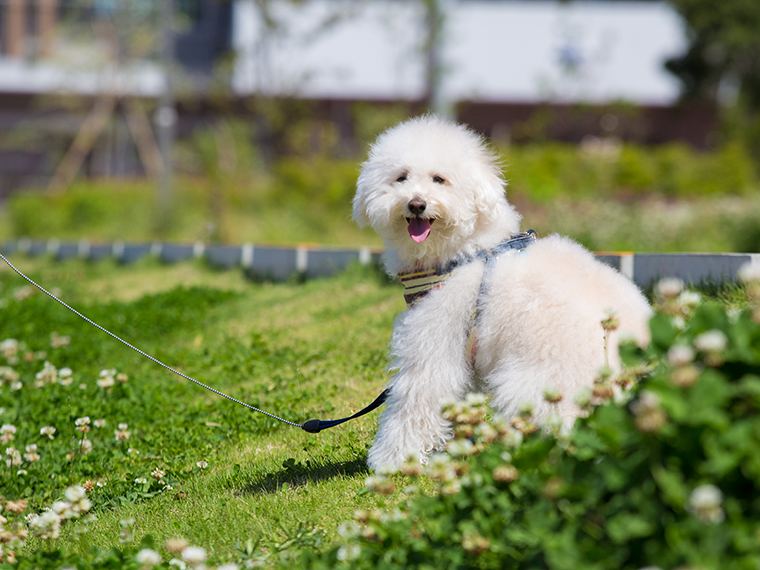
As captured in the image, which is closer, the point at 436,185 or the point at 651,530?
the point at 651,530

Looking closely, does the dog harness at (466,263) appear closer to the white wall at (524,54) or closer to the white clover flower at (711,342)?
the white clover flower at (711,342)

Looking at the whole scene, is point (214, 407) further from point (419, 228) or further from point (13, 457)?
point (419, 228)

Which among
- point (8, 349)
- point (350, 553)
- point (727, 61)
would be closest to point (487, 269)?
point (350, 553)

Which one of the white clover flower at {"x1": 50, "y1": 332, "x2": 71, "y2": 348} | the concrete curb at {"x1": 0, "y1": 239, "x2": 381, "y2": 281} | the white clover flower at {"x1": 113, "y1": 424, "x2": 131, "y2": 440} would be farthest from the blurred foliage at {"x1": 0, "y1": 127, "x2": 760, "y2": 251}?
the white clover flower at {"x1": 113, "y1": 424, "x2": 131, "y2": 440}

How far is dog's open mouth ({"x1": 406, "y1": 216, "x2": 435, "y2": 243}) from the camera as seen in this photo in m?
3.44

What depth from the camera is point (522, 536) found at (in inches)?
78.5

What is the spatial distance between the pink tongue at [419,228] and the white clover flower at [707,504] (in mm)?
1945

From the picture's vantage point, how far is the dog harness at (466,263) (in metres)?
3.34

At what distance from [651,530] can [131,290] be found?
10.1 m

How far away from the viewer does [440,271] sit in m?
3.55

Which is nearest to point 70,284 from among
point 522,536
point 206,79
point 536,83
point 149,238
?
point 149,238

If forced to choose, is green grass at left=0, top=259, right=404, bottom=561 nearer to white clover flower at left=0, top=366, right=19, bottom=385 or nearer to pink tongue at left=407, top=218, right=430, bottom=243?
white clover flower at left=0, top=366, right=19, bottom=385

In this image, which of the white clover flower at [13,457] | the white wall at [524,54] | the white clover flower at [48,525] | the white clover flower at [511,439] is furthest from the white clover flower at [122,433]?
the white wall at [524,54]

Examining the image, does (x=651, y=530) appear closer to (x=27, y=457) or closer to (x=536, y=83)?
(x=27, y=457)
